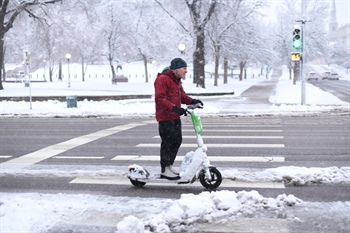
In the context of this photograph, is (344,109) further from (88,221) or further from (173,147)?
(88,221)

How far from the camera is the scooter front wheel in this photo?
607 centimetres

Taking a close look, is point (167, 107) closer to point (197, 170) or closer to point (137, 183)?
point (197, 170)

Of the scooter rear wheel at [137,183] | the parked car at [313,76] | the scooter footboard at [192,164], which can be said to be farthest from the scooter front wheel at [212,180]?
the parked car at [313,76]

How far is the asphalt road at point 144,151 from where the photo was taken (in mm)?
6273

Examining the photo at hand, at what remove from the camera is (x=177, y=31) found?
4462 centimetres

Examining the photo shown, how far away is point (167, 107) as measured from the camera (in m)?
5.84

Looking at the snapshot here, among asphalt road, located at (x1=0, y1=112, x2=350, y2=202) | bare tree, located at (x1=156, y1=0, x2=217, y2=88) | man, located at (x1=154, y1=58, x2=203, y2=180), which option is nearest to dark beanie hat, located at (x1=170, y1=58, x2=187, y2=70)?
man, located at (x1=154, y1=58, x2=203, y2=180)

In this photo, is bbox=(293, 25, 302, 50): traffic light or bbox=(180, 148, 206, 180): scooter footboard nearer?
bbox=(180, 148, 206, 180): scooter footboard

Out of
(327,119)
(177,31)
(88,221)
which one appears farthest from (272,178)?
(177,31)

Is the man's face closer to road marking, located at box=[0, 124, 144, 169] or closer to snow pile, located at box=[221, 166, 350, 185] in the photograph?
snow pile, located at box=[221, 166, 350, 185]

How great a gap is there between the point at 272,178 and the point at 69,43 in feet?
179

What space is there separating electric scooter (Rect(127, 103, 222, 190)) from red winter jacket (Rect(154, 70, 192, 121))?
27 centimetres

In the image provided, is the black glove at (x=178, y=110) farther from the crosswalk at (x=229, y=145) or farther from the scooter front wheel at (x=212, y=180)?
the crosswalk at (x=229, y=145)

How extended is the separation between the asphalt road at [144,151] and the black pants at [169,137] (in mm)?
436
